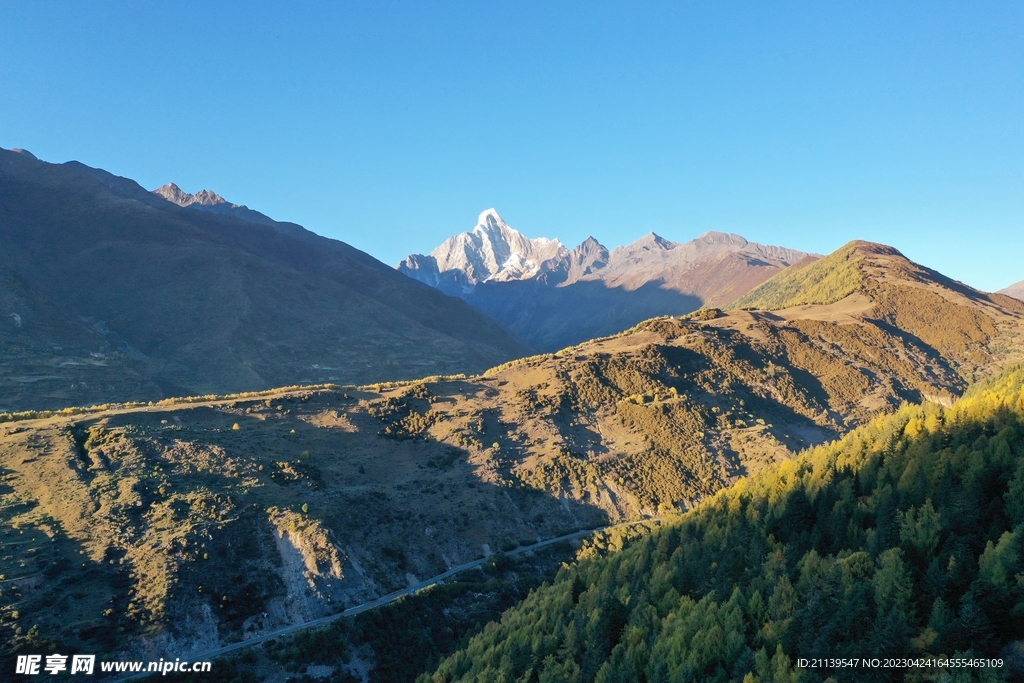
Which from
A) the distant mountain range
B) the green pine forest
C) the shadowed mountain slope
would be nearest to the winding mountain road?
the shadowed mountain slope

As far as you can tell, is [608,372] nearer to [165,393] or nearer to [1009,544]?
[1009,544]

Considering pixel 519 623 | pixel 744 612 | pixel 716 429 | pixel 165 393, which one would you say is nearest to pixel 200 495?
pixel 519 623

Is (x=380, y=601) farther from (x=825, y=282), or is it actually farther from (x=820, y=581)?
(x=825, y=282)

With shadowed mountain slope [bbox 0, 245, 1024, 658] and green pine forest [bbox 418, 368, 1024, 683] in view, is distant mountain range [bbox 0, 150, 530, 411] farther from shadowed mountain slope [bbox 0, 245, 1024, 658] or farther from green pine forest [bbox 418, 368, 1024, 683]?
green pine forest [bbox 418, 368, 1024, 683]

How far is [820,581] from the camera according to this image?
30250 mm

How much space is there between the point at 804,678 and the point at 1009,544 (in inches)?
421

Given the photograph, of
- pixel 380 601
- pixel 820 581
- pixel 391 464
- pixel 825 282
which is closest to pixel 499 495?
pixel 391 464

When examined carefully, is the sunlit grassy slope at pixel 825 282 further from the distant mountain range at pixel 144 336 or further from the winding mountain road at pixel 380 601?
the winding mountain road at pixel 380 601

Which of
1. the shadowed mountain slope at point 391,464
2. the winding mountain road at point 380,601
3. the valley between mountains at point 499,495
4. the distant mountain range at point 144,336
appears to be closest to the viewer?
the valley between mountains at point 499,495

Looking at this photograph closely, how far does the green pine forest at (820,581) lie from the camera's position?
26.4 metres

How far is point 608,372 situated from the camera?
302ft

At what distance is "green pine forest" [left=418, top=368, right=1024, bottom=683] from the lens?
2641cm

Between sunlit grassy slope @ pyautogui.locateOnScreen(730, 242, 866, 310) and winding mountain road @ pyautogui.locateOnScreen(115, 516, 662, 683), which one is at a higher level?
sunlit grassy slope @ pyautogui.locateOnScreen(730, 242, 866, 310)

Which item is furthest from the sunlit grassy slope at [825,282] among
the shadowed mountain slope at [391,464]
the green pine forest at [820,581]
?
the green pine forest at [820,581]
